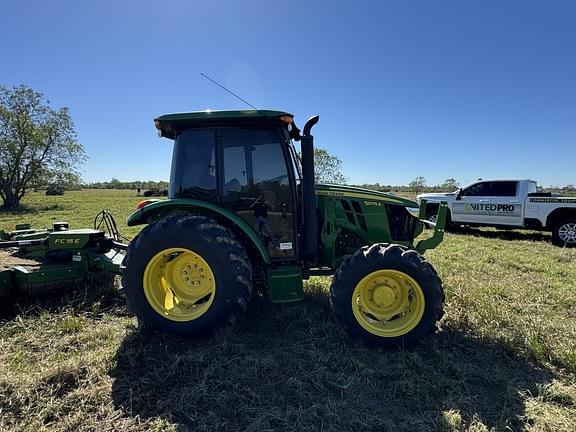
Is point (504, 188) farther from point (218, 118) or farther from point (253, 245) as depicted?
point (218, 118)

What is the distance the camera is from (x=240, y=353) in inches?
115

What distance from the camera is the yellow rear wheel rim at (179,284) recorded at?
3203 mm

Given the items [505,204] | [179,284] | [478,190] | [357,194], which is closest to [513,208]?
[505,204]

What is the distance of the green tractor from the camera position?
3018mm

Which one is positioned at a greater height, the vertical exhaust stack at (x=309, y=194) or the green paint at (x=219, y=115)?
the green paint at (x=219, y=115)

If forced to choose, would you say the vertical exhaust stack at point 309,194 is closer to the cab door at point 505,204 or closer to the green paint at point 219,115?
the green paint at point 219,115

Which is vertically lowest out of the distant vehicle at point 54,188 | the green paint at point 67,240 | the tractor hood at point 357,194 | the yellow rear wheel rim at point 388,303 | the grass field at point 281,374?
the grass field at point 281,374

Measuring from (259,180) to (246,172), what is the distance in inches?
6.1

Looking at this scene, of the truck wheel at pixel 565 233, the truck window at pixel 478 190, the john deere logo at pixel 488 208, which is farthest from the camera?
the truck window at pixel 478 190

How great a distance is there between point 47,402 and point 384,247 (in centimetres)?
292

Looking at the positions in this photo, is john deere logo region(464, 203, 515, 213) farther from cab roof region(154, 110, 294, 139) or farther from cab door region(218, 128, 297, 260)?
cab roof region(154, 110, 294, 139)

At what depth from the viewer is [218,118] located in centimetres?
321

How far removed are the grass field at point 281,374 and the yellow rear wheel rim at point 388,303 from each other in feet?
0.79

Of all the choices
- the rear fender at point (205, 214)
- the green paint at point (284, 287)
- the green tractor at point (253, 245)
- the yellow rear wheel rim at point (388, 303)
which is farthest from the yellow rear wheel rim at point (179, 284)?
the yellow rear wheel rim at point (388, 303)
